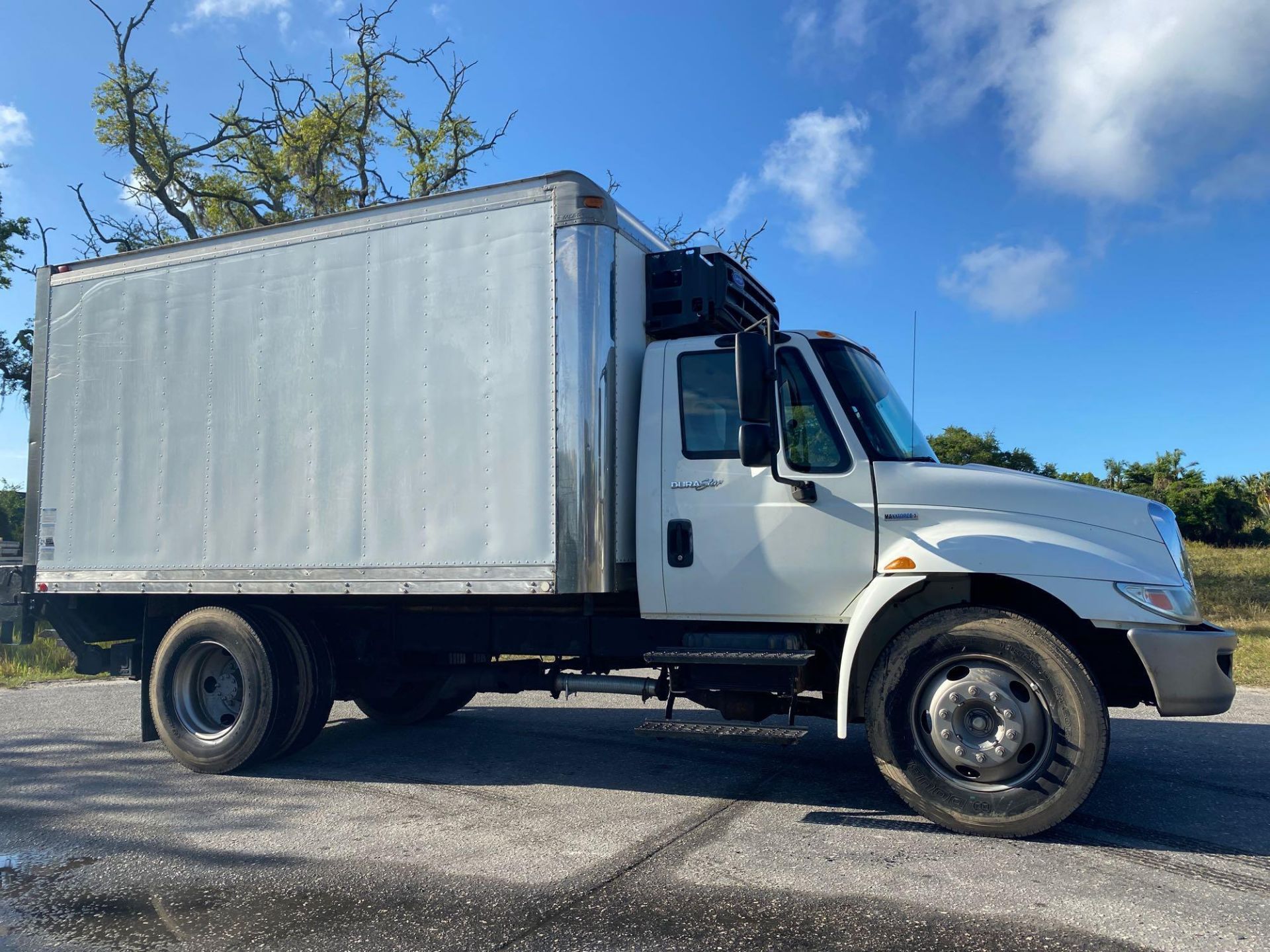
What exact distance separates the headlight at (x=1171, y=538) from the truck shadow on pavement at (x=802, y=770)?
1275 millimetres

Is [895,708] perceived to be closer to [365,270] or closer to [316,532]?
[316,532]

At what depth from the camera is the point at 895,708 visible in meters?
4.86

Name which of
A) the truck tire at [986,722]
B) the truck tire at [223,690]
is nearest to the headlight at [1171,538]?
the truck tire at [986,722]

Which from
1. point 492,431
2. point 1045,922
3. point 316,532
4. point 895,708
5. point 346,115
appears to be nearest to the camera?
point 1045,922

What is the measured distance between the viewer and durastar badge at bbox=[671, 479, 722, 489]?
5.42 metres

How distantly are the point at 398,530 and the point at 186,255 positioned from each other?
8.73 ft

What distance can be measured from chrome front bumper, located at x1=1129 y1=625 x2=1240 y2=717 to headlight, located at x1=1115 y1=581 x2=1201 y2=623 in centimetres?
12

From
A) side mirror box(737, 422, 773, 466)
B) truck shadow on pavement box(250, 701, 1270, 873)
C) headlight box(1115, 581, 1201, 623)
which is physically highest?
side mirror box(737, 422, 773, 466)

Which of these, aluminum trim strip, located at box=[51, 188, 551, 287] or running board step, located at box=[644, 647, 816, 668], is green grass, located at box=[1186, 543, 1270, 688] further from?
aluminum trim strip, located at box=[51, 188, 551, 287]

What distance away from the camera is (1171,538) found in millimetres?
4863

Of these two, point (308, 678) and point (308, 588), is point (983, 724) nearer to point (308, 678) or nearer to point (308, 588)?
point (308, 588)

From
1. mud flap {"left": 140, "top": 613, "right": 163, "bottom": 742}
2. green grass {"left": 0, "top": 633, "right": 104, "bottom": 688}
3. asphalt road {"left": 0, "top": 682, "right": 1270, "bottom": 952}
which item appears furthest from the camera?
green grass {"left": 0, "top": 633, "right": 104, "bottom": 688}

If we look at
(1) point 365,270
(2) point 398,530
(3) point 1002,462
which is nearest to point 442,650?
(2) point 398,530

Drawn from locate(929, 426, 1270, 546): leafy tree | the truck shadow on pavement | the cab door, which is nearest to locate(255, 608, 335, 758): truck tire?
the truck shadow on pavement
